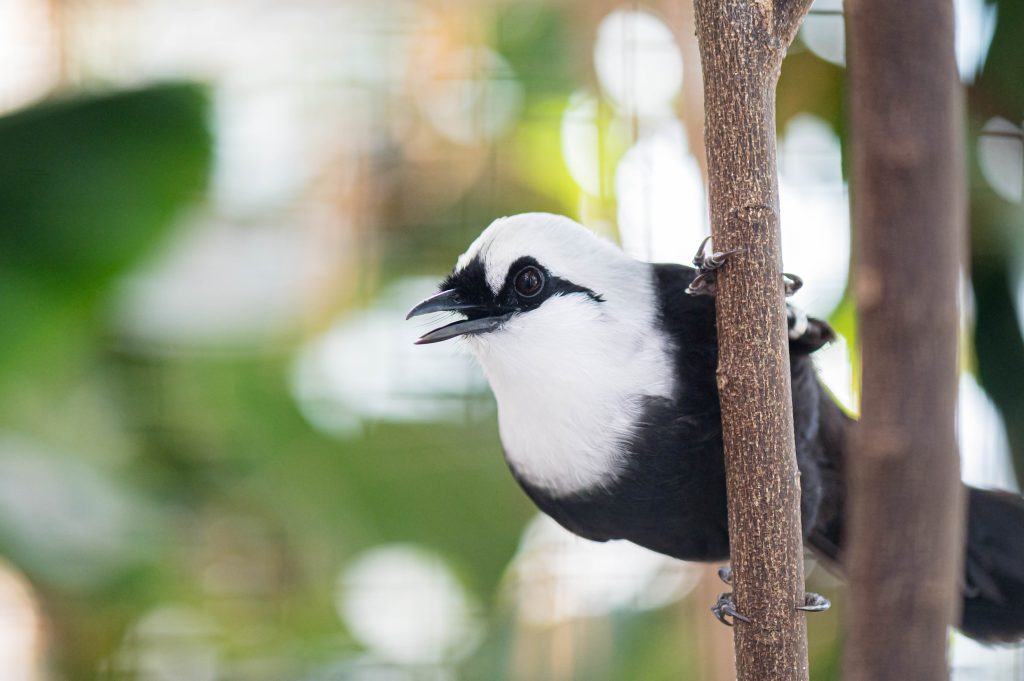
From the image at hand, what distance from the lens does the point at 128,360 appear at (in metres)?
2.93

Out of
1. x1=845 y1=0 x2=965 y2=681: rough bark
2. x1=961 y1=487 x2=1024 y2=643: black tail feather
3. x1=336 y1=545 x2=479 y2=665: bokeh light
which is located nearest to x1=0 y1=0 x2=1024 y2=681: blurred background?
x1=336 y1=545 x2=479 y2=665: bokeh light

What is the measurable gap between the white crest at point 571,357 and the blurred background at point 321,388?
96 cm

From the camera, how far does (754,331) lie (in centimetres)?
105

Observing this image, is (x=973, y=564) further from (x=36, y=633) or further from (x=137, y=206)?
(x=36, y=633)

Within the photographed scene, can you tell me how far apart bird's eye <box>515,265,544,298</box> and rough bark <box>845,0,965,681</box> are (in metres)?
0.72

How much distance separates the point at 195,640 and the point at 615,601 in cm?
114

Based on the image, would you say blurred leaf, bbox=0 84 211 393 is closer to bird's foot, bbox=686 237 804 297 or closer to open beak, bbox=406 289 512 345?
open beak, bbox=406 289 512 345

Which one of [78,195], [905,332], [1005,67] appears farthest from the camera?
[78,195]

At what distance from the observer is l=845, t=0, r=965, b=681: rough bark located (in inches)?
25.1

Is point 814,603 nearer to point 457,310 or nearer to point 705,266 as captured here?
point 705,266

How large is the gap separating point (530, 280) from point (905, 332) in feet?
2.53

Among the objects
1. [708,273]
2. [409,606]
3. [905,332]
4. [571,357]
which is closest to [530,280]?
[571,357]

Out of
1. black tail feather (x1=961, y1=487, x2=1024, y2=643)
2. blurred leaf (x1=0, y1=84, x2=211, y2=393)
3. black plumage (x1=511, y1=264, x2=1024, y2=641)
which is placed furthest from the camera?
blurred leaf (x1=0, y1=84, x2=211, y2=393)

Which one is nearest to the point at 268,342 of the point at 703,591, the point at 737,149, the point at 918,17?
the point at 703,591
